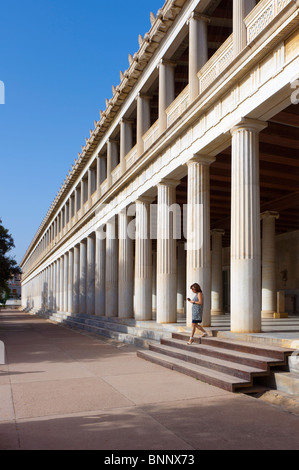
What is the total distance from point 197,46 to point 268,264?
39.7 feet

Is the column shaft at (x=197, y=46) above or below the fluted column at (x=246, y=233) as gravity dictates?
above

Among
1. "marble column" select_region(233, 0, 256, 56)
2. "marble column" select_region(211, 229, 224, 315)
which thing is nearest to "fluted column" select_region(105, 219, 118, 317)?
"marble column" select_region(211, 229, 224, 315)

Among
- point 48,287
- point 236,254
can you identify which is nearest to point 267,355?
point 236,254

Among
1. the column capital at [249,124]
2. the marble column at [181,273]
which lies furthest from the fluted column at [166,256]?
the marble column at [181,273]

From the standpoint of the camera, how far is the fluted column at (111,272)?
→ 24188mm

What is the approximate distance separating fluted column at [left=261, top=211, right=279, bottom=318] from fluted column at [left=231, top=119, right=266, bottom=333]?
11.7 meters

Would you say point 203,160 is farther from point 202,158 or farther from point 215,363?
point 215,363

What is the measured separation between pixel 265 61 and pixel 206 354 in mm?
6914

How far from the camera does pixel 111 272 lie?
80.0 feet

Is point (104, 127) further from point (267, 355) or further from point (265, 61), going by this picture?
point (267, 355)

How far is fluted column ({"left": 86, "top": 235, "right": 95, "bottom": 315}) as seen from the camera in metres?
29.5

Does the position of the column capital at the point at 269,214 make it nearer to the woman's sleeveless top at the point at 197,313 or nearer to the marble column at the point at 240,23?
the marble column at the point at 240,23

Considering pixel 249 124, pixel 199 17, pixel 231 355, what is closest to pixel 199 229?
pixel 249 124

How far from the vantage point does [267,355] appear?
27.3ft
